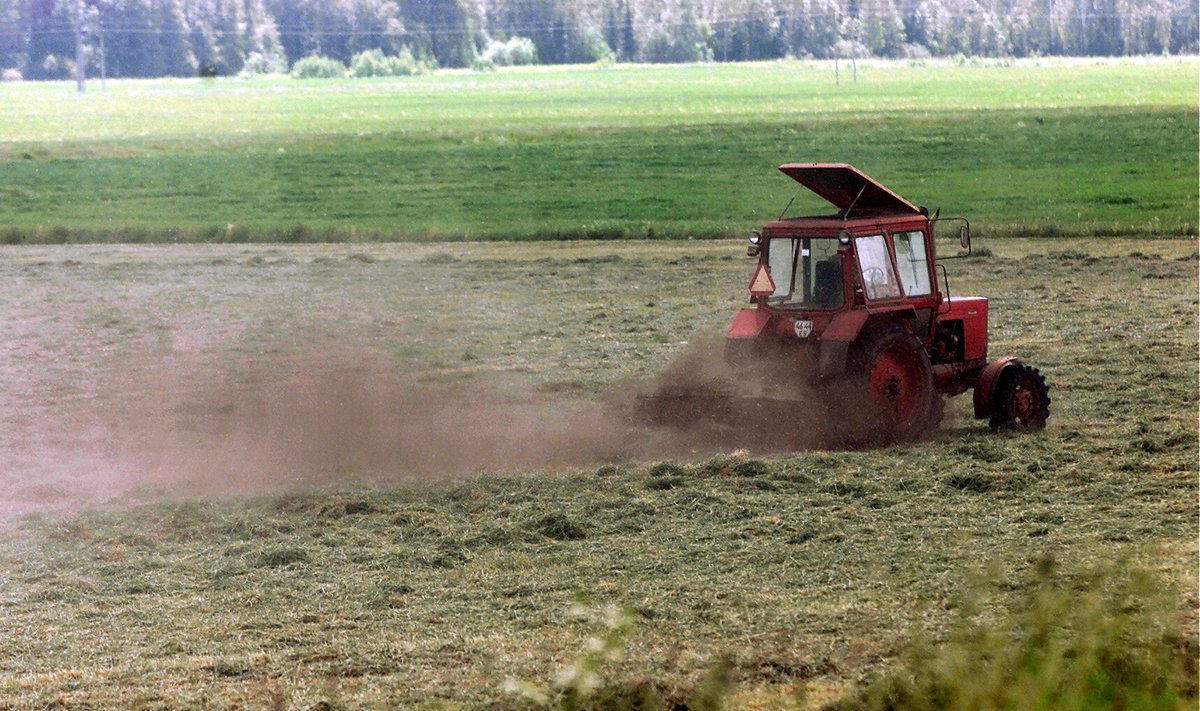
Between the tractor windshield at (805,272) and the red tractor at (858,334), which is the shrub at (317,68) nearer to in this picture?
the tractor windshield at (805,272)

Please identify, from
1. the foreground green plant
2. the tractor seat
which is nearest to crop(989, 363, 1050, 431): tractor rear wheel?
the tractor seat

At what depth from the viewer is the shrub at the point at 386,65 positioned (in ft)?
242

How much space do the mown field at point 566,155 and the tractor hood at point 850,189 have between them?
1631 centimetres

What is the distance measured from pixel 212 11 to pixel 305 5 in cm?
487

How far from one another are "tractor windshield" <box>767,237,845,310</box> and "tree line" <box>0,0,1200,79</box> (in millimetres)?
13290

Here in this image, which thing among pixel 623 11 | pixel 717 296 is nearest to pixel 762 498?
pixel 717 296

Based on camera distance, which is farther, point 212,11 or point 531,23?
point 531,23

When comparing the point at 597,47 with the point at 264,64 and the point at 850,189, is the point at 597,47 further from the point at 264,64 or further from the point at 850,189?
the point at 850,189

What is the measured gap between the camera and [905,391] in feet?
39.7

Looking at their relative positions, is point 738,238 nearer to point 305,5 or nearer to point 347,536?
point 347,536

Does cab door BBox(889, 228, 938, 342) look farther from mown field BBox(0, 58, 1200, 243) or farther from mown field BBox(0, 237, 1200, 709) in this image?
mown field BBox(0, 58, 1200, 243)

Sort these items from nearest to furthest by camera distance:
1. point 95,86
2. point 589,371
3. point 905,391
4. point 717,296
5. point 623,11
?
1. point 905,391
2. point 589,371
3. point 717,296
4. point 95,86
5. point 623,11

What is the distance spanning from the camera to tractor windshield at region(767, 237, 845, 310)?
12.2 m

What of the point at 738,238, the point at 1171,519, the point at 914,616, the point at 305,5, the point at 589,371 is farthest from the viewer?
the point at 305,5
